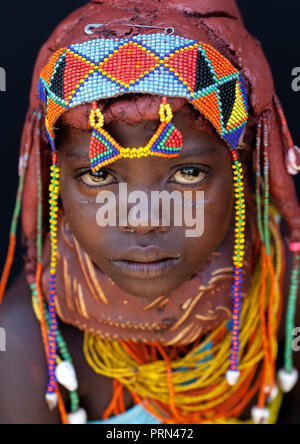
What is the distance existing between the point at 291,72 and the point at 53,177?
1.14 metres

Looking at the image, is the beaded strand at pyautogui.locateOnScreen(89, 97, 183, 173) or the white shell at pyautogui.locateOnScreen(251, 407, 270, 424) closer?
the beaded strand at pyautogui.locateOnScreen(89, 97, 183, 173)

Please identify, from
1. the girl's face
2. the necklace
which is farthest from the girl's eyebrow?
the necklace

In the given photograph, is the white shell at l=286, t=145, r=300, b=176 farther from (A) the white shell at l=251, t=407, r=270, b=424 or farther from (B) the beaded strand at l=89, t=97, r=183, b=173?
(A) the white shell at l=251, t=407, r=270, b=424

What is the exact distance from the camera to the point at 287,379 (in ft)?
5.74

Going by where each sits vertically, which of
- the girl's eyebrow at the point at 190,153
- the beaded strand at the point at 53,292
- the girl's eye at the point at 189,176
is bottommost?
the beaded strand at the point at 53,292

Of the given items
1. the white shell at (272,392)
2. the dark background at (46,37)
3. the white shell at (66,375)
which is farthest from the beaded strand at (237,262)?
the dark background at (46,37)

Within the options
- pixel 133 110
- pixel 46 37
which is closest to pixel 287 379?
pixel 133 110

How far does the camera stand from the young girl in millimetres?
1314

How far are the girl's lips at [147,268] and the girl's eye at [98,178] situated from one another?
18 cm

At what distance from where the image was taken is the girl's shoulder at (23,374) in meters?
1.68

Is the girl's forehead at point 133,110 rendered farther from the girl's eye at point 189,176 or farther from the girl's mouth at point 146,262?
the girl's mouth at point 146,262

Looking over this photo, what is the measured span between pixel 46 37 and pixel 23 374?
4.04 ft

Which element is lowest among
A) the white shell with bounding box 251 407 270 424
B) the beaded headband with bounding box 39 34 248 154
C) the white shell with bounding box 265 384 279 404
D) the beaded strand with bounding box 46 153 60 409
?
the white shell with bounding box 251 407 270 424
